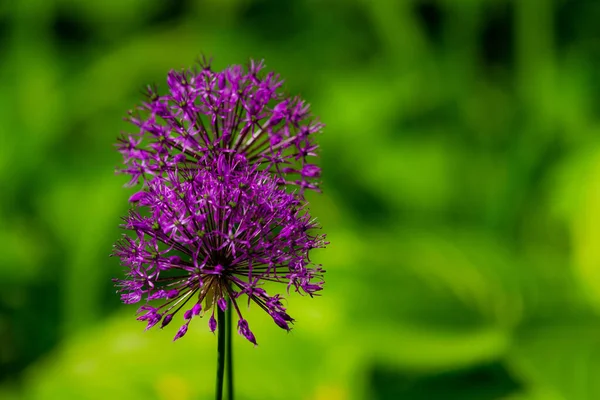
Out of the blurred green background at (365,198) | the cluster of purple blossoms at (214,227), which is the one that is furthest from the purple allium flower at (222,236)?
the blurred green background at (365,198)

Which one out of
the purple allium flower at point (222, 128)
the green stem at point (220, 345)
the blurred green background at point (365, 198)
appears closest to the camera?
the green stem at point (220, 345)

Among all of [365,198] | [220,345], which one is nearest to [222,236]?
[220,345]

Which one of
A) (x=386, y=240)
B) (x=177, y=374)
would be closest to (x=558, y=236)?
(x=386, y=240)

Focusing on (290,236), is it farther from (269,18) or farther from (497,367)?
(269,18)

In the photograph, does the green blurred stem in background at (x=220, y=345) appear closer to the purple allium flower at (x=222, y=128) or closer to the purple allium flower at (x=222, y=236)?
the purple allium flower at (x=222, y=236)

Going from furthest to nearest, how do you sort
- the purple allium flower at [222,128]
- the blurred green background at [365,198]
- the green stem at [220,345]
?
the blurred green background at [365,198] < the purple allium flower at [222,128] < the green stem at [220,345]

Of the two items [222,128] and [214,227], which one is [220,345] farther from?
[222,128]

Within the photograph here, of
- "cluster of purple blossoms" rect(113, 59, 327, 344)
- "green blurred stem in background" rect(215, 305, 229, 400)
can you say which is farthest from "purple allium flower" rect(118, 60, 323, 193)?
"green blurred stem in background" rect(215, 305, 229, 400)
